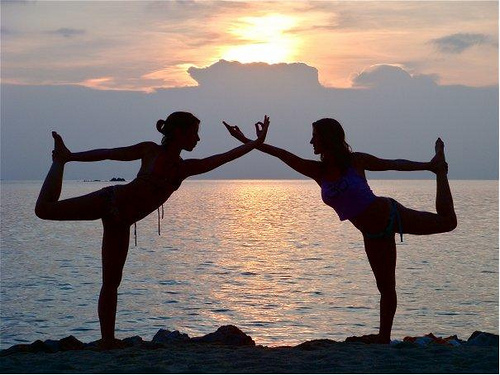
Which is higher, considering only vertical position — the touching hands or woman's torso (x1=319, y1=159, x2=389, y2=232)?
the touching hands

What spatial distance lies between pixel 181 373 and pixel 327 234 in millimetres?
51584

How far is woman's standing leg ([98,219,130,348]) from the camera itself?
973cm

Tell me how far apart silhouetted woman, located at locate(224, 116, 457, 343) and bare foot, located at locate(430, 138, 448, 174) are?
0.02 metres

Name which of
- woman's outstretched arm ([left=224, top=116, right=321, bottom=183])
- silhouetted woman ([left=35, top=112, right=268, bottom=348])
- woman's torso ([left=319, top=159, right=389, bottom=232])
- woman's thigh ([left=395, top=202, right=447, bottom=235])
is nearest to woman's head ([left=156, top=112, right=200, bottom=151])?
silhouetted woman ([left=35, top=112, right=268, bottom=348])

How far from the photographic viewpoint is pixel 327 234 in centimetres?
5944

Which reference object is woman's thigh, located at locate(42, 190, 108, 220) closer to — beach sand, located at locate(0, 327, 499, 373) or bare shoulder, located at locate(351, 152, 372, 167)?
beach sand, located at locate(0, 327, 499, 373)

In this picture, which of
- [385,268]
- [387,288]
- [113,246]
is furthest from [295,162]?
[113,246]

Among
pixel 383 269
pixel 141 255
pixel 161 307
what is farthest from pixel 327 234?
pixel 383 269

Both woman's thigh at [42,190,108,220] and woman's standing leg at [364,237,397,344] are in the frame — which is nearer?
woman's thigh at [42,190,108,220]

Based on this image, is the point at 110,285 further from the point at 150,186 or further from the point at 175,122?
the point at 175,122

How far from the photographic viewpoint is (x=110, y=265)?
9766 mm

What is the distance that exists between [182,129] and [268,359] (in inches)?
127

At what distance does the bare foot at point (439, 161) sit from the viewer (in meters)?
10.1

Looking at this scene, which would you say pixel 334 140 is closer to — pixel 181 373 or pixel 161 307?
pixel 181 373
